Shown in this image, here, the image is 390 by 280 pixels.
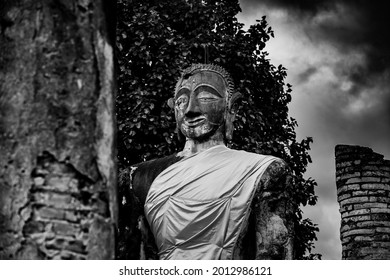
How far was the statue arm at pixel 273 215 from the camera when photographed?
19.0ft

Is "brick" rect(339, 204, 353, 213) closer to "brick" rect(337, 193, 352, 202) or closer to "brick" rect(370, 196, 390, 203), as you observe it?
"brick" rect(337, 193, 352, 202)

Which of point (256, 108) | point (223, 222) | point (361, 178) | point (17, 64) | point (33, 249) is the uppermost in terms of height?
point (256, 108)

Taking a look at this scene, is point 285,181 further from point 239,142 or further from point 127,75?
point 127,75

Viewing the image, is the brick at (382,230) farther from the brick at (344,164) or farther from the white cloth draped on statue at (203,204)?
the white cloth draped on statue at (203,204)

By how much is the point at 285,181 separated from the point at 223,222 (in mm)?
570

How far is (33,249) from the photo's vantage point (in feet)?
7.90

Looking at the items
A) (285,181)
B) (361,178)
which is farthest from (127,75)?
(285,181)

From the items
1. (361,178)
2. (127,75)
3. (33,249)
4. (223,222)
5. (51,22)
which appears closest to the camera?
(33,249)

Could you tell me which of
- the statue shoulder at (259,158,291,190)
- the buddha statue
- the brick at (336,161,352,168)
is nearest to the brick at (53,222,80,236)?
the buddha statue

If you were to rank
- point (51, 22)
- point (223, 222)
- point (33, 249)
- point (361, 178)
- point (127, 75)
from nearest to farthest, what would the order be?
point (33, 249)
point (51, 22)
point (223, 222)
point (361, 178)
point (127, 75)

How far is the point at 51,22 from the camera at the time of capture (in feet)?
8.41

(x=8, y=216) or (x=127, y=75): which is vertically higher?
(x=127, y=75)

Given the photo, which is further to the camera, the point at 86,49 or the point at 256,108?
the point at 256,108

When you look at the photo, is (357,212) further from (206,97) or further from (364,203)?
(206,97)
